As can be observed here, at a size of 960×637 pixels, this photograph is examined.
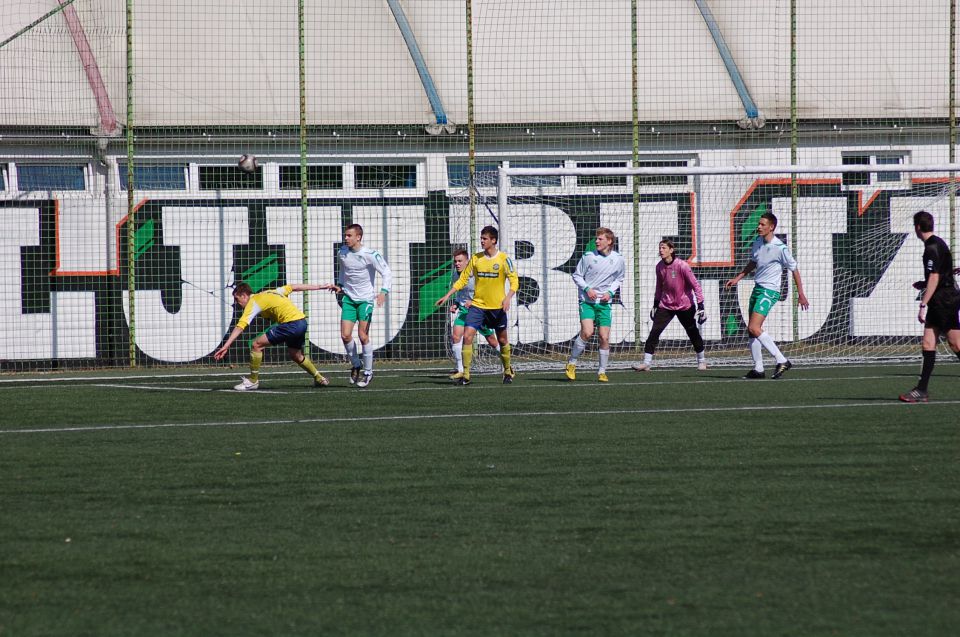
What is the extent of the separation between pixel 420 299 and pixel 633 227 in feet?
11.9

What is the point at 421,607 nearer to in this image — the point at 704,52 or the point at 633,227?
the point at 633,227

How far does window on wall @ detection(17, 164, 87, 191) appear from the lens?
18578mm

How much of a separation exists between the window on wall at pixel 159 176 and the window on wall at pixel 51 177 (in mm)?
632

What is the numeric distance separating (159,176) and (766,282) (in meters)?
9.66

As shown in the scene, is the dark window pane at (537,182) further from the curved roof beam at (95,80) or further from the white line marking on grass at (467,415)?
the white line marking on grass at (467,415)

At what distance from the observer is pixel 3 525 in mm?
6105

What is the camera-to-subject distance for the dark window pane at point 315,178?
18984 mm

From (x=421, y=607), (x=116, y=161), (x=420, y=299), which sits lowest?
(x=421, y=607)

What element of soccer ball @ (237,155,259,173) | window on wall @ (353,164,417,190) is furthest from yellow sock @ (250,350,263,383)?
window on wall @ (353,164,417,190)

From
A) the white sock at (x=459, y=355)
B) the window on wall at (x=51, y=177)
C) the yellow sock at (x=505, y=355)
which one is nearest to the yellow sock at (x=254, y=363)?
the white sock at (x=459, y=355)

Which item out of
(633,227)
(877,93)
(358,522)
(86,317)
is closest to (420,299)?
(633,227)

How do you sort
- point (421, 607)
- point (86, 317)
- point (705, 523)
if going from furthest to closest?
point (86, 317) < point (705, 523) < point (421, 607)

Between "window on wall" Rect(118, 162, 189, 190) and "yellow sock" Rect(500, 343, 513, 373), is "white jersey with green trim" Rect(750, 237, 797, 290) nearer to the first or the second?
"yellow sock" Rect(500, 343, 513, 373)

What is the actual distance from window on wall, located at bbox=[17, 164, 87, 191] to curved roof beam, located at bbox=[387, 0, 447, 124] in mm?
5549
